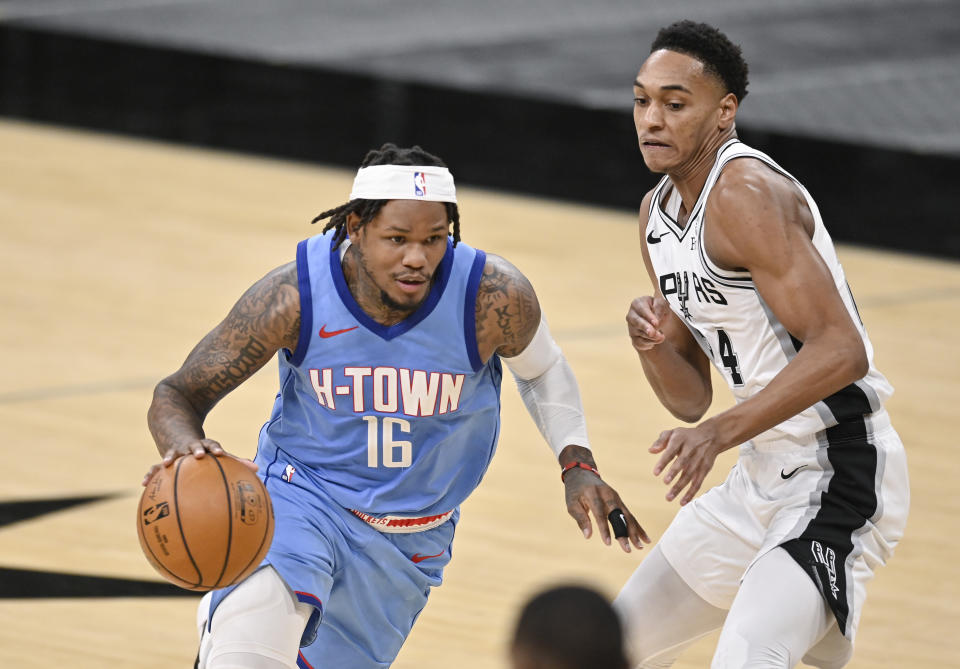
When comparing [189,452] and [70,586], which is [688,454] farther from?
[70,586]

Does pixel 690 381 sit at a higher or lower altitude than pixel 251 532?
higher

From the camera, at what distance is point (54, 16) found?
14273 millimetres

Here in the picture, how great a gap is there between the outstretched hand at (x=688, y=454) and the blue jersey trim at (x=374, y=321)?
28.8 inches

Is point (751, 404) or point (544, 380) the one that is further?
point (544, 380)

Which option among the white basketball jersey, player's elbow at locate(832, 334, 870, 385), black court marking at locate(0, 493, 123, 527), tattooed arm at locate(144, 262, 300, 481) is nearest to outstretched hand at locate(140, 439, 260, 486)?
tattooed arm at locate(144, 262, 300, 481)

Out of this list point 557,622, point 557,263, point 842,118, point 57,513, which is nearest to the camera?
point 557,622

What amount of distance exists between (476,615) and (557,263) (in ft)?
17.7

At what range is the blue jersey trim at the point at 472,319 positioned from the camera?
12.9ft

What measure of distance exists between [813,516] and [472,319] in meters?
0.89

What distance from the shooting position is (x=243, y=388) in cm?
779

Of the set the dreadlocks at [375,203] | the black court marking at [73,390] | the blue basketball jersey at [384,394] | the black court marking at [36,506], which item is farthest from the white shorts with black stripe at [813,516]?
the black court marking at [73,390]

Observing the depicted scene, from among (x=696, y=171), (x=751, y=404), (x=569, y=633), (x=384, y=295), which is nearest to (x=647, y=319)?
(x=696, y=171)

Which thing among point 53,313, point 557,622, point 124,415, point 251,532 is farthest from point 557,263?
point 557,622

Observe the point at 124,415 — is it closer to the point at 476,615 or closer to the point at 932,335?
the point at 476,615
